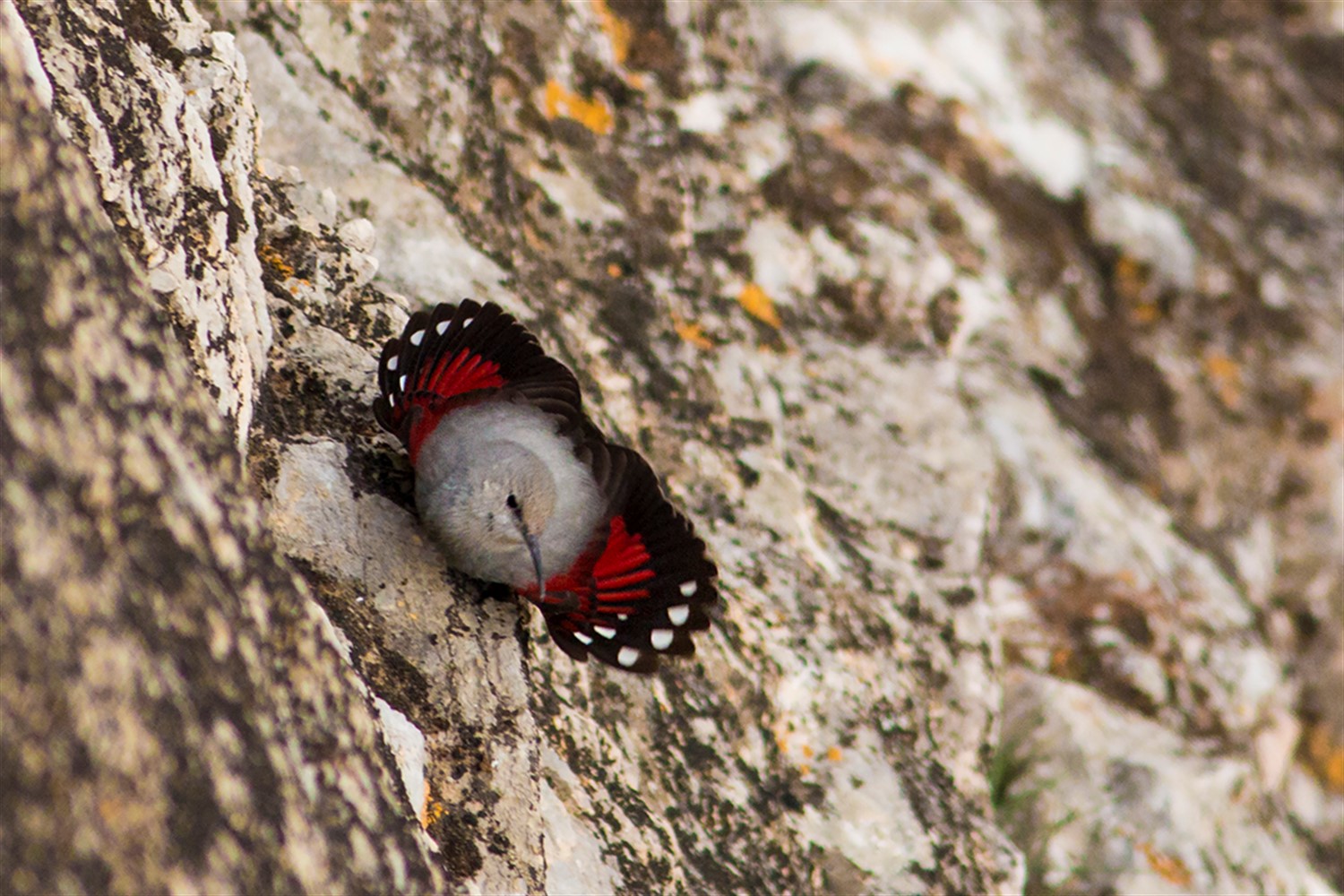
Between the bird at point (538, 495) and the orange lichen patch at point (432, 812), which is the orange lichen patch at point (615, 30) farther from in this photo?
the orange lichen patch at point (432, 812)

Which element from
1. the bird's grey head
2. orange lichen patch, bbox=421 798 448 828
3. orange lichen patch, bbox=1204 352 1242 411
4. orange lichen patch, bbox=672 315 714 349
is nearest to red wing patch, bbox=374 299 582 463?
the bird's grey head

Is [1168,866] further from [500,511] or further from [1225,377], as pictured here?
[1225,377]

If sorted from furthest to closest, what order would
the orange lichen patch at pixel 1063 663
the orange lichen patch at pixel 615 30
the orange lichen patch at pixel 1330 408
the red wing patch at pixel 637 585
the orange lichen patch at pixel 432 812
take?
the orange lichen patch at pixel 1330 408, the orange lichen patch at pixel 1063 663, the orange lichen patch at pixel 615 30, the red wing patch at pixel 637 585, the orange lichen patch at pixel 432 812

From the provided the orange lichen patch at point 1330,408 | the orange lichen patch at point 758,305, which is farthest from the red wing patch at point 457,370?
the orange lichen patch at point 1330,408

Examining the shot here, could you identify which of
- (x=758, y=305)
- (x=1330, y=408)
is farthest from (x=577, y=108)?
(x=1330, y=408)

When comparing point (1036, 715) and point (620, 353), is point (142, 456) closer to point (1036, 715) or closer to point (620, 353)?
point (620, 353)

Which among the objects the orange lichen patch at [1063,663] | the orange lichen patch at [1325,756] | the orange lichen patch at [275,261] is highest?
the orange lichen patch at [275,261]

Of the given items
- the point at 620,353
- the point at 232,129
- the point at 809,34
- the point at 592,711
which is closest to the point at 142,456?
the point at 232,129
